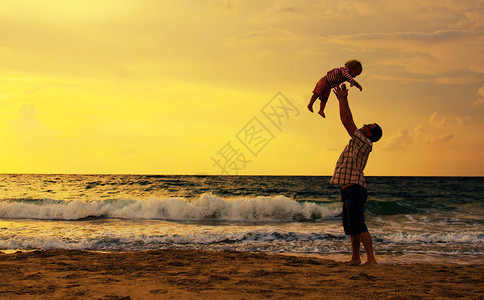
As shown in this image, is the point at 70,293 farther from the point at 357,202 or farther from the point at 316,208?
the point at 316,208

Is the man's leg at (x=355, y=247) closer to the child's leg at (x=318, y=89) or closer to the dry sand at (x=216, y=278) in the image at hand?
the dry sand at (x=216, y=278)

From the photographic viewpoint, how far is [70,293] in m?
4.08

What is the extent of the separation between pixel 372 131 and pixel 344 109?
588mm

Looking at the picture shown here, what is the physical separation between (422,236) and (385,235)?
2.91 feet

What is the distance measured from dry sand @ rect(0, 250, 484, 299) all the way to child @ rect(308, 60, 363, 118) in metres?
2.01

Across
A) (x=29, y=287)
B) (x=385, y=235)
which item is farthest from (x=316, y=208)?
(x=29, y=287)

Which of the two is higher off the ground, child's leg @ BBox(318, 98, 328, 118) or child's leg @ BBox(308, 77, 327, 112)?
child's leg @ BBox(308, 77, 327, 112)

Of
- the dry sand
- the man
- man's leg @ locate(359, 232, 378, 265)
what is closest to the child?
the man

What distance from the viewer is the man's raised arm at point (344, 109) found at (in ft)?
16.2

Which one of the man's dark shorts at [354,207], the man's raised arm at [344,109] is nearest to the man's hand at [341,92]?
the man's raised arm at [344,109]

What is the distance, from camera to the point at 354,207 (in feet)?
17.7

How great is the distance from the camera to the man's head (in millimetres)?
5320

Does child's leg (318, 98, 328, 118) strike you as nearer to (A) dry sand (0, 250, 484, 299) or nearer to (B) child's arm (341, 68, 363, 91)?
(B) child's arm (341, 68, 363, 91)

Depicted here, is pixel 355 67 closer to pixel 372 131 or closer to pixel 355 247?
pixel 372 131
